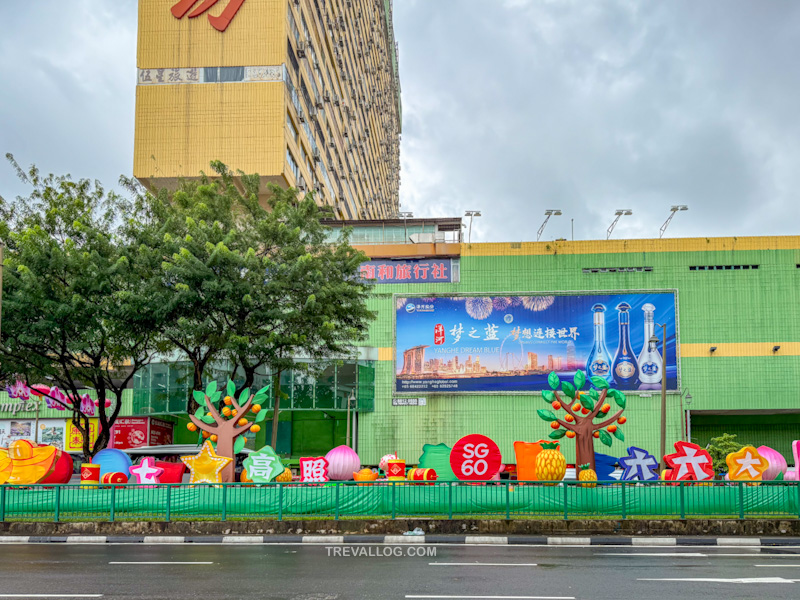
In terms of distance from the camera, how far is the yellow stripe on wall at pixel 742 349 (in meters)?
40.9

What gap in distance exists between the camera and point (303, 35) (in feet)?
171

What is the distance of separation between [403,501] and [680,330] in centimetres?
2759

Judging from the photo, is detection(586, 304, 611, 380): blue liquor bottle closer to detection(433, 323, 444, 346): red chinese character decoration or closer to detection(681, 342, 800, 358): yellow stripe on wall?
detection(681, 342, 800, 358): yellow stripe on wall

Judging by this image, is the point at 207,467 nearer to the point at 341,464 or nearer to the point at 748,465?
the point at 341,464

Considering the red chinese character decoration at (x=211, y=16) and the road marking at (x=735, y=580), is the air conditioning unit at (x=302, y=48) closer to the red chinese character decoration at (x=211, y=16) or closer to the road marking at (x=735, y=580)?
the red chinese character decoration at (x=211, y=16)

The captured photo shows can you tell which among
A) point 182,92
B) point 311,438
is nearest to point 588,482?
point 311,438

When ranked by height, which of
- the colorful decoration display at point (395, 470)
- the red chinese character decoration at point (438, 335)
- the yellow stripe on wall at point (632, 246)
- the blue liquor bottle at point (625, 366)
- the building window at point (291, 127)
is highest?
the building window at point (291, 127)

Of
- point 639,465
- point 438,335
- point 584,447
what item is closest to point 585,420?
point 584,447

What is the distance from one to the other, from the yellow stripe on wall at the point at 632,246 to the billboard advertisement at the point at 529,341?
8.32 feet

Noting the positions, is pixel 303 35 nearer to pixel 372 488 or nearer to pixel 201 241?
pixel 201 241

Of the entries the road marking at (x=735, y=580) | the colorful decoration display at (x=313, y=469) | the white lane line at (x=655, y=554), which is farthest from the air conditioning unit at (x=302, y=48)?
the road marking at (x=735, y=580)

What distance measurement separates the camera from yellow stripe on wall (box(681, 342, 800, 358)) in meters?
40.9

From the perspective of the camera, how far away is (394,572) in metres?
11.9

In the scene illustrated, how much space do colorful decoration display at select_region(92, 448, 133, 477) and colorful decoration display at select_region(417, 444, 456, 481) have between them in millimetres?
7918
